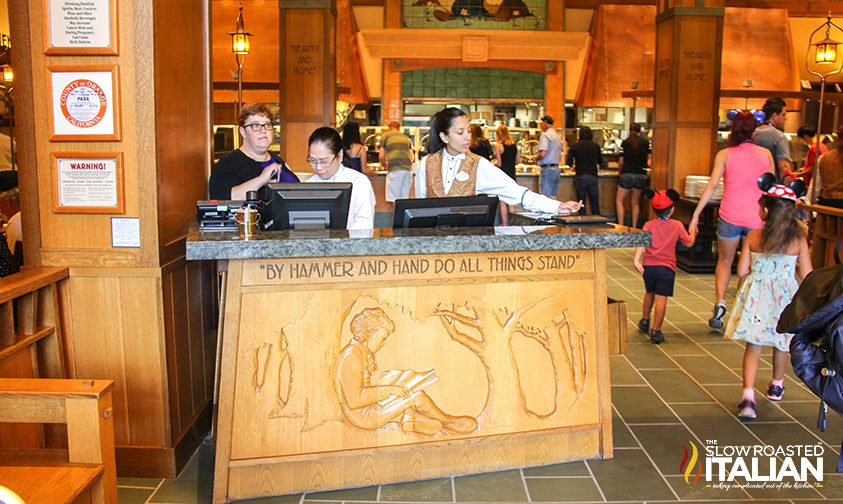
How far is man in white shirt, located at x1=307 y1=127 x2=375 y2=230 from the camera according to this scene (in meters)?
4.36

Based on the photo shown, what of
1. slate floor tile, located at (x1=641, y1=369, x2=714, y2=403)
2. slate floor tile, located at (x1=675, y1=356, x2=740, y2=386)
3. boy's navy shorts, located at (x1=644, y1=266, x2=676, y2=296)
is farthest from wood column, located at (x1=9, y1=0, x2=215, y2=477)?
boy's navy shorts, located at (x1=644, y1=266, x2=676, y2=296)


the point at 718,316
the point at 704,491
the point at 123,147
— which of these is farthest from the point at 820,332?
the point at 718,316

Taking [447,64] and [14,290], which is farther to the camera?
[447,64]

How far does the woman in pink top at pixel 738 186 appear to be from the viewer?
6.48 meters

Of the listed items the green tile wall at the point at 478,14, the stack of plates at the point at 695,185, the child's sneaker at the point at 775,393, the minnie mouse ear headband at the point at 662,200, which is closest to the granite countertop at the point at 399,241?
the child's sneaker at the point at 775,393

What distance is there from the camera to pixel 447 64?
612 inches

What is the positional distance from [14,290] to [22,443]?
0.67 meters

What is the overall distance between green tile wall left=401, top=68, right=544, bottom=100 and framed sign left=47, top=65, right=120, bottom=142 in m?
12.4

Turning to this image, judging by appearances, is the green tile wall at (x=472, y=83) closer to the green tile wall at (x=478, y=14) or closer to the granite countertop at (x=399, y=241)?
the green tile wall at (x=478, y=14)

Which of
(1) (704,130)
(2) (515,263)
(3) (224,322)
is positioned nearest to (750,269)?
(2) (515,263)

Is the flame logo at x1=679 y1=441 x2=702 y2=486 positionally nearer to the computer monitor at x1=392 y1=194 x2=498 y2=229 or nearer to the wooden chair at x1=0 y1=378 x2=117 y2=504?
the computer monitor at x1=392 y1=194 x2=498 y2=229

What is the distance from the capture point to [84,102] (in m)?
3.55

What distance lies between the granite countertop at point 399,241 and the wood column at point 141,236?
0.96ft

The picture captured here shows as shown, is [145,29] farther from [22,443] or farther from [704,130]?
[704,130]
